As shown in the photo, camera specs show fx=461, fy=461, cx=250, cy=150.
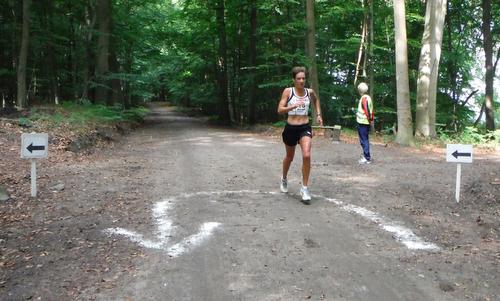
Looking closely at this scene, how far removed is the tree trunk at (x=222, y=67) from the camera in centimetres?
2609

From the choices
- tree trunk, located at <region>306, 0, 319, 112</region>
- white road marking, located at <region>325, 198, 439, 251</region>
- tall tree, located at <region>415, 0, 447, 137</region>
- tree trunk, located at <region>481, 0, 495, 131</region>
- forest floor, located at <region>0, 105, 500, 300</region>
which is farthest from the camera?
tree trunk, located at <region>481, 0, 495, 131</region>

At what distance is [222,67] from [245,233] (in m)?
23.8

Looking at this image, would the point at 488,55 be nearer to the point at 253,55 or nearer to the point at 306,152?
the point at 253,55

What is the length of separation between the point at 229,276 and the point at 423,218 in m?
3.43

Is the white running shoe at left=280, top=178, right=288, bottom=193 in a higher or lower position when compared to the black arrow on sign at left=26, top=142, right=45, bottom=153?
lower

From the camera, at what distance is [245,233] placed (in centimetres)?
573

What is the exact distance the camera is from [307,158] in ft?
23.5

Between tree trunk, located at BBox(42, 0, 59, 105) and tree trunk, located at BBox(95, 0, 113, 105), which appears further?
tree trunk, located at BBox(42, 0, 59, 105)

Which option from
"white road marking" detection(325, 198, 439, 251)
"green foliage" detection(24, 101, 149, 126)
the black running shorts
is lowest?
"white road marking" detection(325, 198, 439, 251)

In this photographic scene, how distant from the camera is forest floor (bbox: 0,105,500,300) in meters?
4.30

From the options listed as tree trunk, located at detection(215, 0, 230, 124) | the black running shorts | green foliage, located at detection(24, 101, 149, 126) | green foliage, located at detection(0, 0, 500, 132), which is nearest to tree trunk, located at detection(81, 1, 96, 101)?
green foliage, located at detection(0, 0, 500, 132)

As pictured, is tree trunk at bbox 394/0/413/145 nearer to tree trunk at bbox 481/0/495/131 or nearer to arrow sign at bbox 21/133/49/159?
tree trunk at bbox 481/0/495/131

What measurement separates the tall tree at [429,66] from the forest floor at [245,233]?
21.0 ft

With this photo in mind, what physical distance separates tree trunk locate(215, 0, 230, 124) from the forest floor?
16.9m
